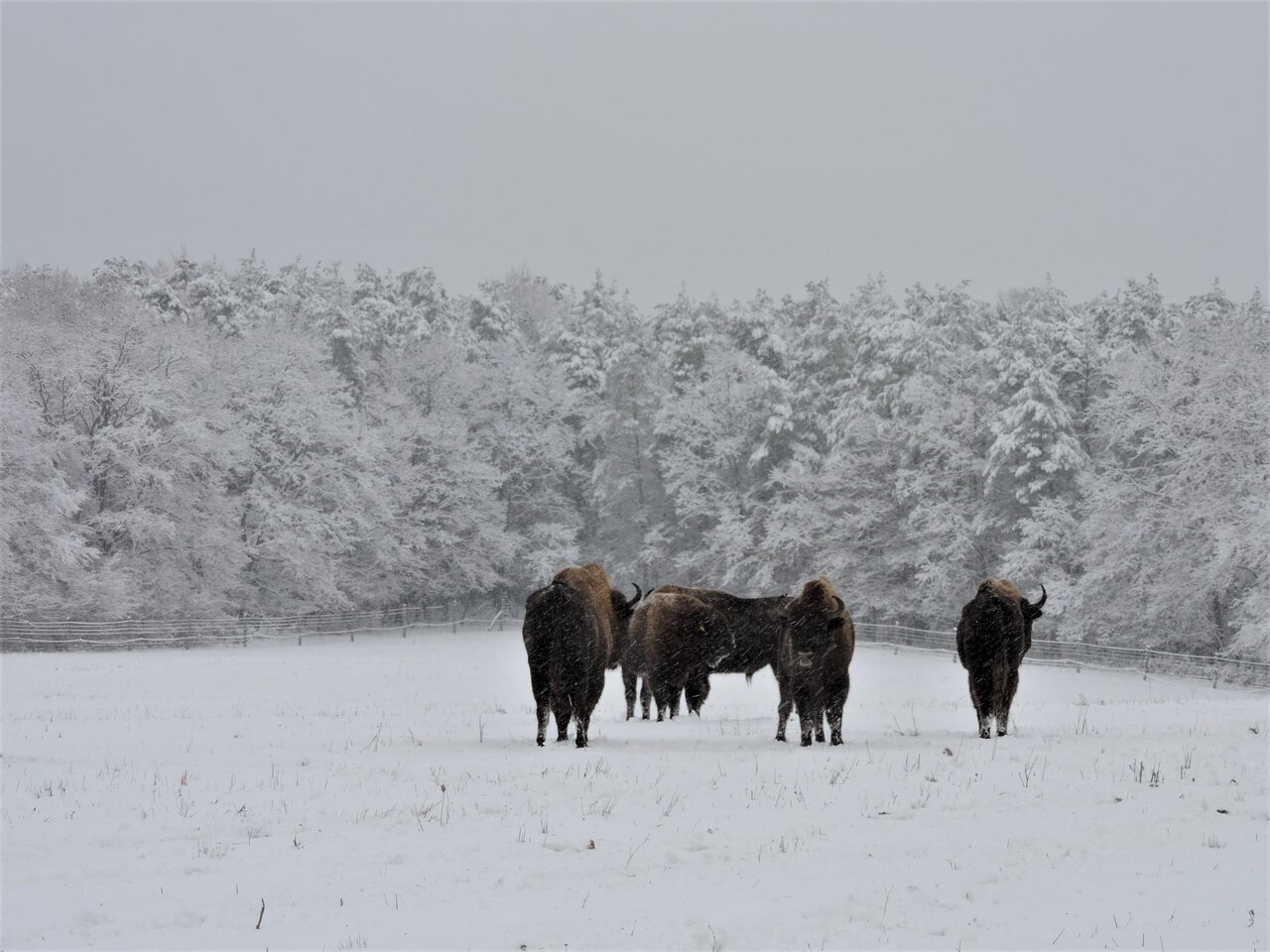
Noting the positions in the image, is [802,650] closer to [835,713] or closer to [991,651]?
[835,713]

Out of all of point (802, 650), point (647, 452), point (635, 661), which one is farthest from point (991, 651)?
point (647, 452)

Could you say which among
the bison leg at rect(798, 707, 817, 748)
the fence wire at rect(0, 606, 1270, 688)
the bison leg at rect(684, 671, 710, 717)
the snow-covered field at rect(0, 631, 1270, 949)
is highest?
the snow-covered field at rect(0, 631, 1270, 949)

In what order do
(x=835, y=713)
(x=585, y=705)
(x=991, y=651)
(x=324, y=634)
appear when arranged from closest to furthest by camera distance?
1. (x=585, y=705)
2. (x=835, y=713)
3. (x=991, y=651)
4. (x=324, y=634)

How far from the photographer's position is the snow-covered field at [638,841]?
262 inches

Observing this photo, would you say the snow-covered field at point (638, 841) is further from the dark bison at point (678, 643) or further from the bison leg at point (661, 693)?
the bison leg at point (661, 693)

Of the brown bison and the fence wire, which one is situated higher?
the brown bison

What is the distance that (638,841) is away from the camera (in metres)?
8.30

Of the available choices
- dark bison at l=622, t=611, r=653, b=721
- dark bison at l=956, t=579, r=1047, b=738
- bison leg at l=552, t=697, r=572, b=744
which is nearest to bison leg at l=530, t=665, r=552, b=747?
bison leg at l=552, t=697, r=572, b=744

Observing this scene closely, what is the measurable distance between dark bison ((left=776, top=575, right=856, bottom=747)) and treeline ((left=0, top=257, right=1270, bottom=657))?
24.0m

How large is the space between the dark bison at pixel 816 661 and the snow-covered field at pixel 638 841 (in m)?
0.79

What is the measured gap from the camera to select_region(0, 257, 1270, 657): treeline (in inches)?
1586

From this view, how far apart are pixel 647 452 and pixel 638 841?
182ft

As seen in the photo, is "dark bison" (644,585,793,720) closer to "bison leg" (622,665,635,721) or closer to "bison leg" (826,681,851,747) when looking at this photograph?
"bison leg" (622,665,635,721)

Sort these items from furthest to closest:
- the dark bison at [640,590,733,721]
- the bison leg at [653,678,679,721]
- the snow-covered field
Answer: the bison leg at [653,678,679,721]
the dark bison at [640,590,733,721]
the snow-covered field
